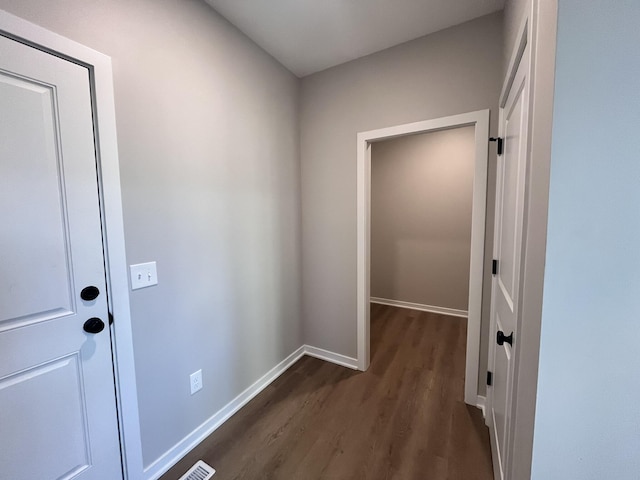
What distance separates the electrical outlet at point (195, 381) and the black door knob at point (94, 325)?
632 millimetres

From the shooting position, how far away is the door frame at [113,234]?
3.50 ft

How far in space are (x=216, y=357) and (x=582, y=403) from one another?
1.77 meters

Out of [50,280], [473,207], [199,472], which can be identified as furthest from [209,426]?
[473,207]

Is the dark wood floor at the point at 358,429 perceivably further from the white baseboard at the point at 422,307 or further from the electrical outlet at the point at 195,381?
the white baseboard at the point at 422,307

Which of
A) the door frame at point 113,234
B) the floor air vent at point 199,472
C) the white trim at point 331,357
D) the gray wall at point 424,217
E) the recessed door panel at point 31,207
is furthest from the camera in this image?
the gray wall at point 424,217

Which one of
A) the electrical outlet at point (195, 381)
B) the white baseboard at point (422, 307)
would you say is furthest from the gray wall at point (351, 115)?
the white baseboard at point (422, 307)

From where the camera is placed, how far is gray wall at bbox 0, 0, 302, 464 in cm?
121

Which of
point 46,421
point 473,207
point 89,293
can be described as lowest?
point 46,421

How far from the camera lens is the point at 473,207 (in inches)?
68.3

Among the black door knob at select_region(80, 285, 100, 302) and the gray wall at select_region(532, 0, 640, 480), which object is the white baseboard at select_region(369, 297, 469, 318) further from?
the black door knob at select_region(80, 285, 100, 302)

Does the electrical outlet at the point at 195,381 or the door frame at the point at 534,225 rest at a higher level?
the door frame at the point at 534,225

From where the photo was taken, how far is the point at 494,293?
62.7 inches

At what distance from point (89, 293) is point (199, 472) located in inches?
45.0

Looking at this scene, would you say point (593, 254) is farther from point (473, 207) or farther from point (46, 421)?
point (46, 421)
